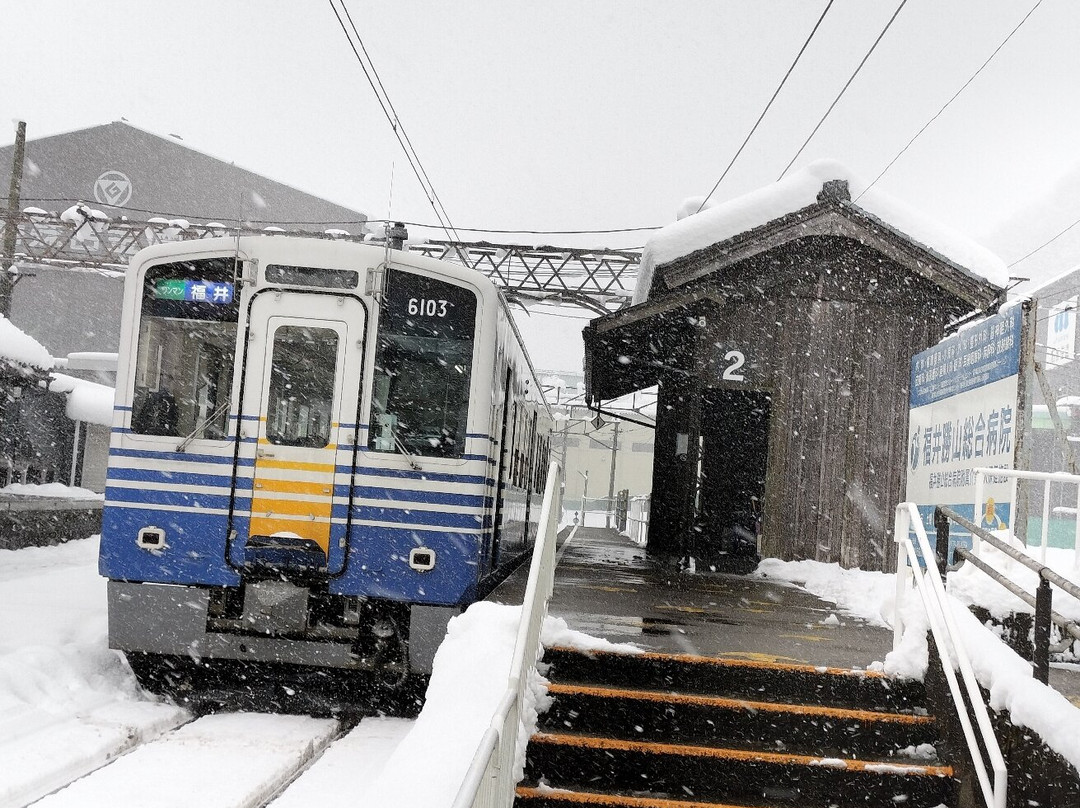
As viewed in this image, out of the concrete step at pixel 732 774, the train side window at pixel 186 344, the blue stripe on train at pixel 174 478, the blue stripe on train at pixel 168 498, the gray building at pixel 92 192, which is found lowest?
the concrete step at pixel 732 774

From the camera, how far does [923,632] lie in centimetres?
517

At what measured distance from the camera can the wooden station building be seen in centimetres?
1088

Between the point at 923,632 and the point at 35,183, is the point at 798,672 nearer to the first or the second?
the point at 923,632

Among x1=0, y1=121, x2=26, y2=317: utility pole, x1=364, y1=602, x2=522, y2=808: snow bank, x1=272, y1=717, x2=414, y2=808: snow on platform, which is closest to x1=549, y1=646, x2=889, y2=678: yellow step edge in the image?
x1=364, y1=602, x2=522, y2=808: snow bank

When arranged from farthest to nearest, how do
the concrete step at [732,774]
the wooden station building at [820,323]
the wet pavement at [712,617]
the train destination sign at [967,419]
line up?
the wooden station building at [820,323], the train destination sign at [967,419], the wet pavement at [712,617], the concrete step at [732,774]

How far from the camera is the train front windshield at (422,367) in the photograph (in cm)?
670

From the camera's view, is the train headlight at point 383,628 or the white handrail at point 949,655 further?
the train headlight at point 383,628

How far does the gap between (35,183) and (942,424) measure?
34.5 metres

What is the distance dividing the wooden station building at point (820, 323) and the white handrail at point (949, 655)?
5.67 m

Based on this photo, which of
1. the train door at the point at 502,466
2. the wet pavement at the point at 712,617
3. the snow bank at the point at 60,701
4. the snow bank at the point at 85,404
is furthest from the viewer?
the snow bank at the point at 85,404

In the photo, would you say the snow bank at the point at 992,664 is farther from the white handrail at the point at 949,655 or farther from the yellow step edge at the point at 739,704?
the yellow step edge at the point at 739,704

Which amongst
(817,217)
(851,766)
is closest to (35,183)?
(817,217)

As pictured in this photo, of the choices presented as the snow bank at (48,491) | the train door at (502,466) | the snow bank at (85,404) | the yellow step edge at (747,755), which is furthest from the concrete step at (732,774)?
the snow bank at (85,404)

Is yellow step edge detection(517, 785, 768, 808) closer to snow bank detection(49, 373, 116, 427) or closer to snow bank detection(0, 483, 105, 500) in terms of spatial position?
snow bank detection(0, 483, 105, 500)
